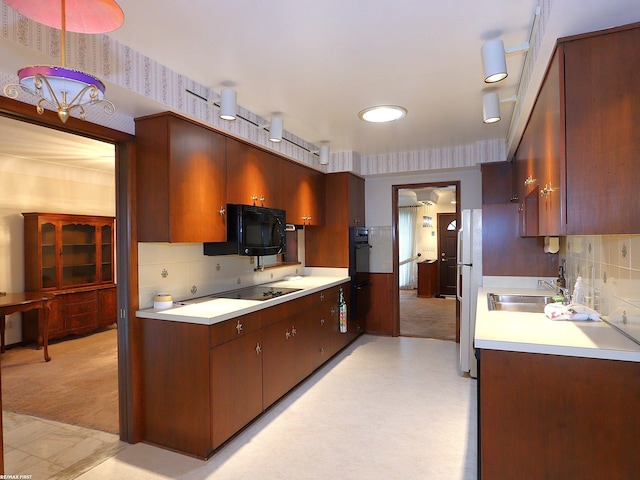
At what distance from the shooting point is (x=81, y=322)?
5.20m

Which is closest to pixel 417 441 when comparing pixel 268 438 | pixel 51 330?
pixel 268 438

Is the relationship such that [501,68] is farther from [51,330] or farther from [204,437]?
[51,330]

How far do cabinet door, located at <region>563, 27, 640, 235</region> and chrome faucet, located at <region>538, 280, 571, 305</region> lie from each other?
Answer: 129 cm

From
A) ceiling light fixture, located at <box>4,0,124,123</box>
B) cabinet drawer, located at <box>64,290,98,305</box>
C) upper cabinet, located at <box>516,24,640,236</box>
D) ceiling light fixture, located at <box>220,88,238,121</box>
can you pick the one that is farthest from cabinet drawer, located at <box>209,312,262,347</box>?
cabinet drawer, located at <box>64,290,98,305</box>

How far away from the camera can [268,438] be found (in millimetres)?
2525

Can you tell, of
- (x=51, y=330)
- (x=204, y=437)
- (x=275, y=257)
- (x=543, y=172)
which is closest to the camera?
(x=543, y=172)

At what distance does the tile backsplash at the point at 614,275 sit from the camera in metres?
1.65

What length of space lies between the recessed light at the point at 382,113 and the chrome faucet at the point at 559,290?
5.98 ft

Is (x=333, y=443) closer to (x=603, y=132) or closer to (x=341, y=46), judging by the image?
(x=603, y=132)

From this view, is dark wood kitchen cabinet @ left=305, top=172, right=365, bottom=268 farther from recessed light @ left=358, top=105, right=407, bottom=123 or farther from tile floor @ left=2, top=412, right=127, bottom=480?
tile floor @ left=2, top=412, right=127, bottom=480

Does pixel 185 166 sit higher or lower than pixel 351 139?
lower

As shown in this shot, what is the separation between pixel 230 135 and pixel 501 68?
194cm

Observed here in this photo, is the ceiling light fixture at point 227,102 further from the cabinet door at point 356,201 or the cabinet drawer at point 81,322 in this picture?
the cabinet drawer at point 81,322

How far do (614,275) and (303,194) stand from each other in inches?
116
